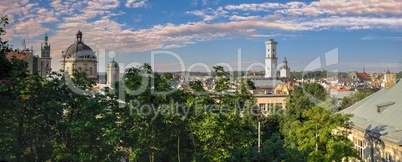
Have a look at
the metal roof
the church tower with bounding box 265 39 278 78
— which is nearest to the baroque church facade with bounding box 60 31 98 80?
the metal roof

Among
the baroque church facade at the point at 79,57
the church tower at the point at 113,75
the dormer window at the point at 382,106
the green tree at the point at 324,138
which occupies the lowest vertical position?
the green tree at the point at 324,138

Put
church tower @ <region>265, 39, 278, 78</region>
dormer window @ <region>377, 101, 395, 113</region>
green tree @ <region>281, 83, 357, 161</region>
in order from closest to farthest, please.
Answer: green tree @ <region>281, 83, 357, 161</region> < dormer window @ <region>377, 101, 395, 113</region> < church tower @ <region>265, 39, 278, 78</region>

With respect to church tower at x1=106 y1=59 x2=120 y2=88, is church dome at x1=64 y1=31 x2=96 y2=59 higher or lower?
higher

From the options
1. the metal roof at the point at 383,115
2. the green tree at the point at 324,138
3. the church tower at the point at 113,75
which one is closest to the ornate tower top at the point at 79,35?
the church tower at the point at 113,75

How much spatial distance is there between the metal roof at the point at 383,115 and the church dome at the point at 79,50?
6403 cm

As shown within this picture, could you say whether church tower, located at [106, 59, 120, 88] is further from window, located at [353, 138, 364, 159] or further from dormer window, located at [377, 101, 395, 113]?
dormer window, located at [377, 101, 395, 113]

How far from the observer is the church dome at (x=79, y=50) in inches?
3226

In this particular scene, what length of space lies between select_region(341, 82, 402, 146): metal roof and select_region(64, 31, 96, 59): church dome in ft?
210

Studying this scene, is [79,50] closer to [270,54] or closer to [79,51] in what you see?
[79,51]

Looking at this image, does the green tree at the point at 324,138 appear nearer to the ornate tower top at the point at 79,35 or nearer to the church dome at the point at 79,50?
the church dome at the point at 79,50

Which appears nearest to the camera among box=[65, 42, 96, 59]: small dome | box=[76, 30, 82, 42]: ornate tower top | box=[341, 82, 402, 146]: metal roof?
box=[341, 82, 402, 146]: metal roof

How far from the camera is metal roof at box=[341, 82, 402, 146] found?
20.0 metres

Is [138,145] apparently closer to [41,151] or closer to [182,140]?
[182,140]

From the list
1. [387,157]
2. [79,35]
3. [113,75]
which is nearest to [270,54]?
[79,35]
